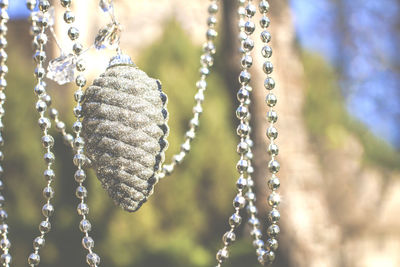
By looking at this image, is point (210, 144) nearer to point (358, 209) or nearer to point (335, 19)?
point (358, 209)

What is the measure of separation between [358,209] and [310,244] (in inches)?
81.4

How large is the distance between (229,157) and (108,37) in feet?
6.86

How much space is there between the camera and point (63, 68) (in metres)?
0.76

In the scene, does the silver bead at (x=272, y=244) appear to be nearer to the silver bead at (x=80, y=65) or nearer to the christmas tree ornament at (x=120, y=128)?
the christmas tree ornament at (x=120, y=128)

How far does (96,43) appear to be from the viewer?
76 centimetres

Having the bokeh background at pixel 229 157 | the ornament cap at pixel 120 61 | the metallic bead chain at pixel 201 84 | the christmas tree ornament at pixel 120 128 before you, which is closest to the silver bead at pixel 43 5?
the christmas tree ornament at pixel 120 128

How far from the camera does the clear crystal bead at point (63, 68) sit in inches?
29.5

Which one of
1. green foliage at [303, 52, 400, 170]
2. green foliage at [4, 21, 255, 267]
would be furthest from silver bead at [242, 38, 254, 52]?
green foliage at [303, 52, 400, 170]

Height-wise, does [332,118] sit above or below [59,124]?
above

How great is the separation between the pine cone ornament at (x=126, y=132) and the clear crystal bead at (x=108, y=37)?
3.5 inches

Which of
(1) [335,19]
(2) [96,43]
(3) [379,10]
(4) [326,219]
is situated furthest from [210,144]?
(1) [335,19]

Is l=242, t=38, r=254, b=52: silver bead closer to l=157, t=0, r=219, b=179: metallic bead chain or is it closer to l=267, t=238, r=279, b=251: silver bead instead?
l=157, t=0, r=219, b=179: metallic bead chain

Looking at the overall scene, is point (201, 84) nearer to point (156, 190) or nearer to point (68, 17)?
point (68, 17)

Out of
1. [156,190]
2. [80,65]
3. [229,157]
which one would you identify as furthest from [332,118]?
[80,65]
